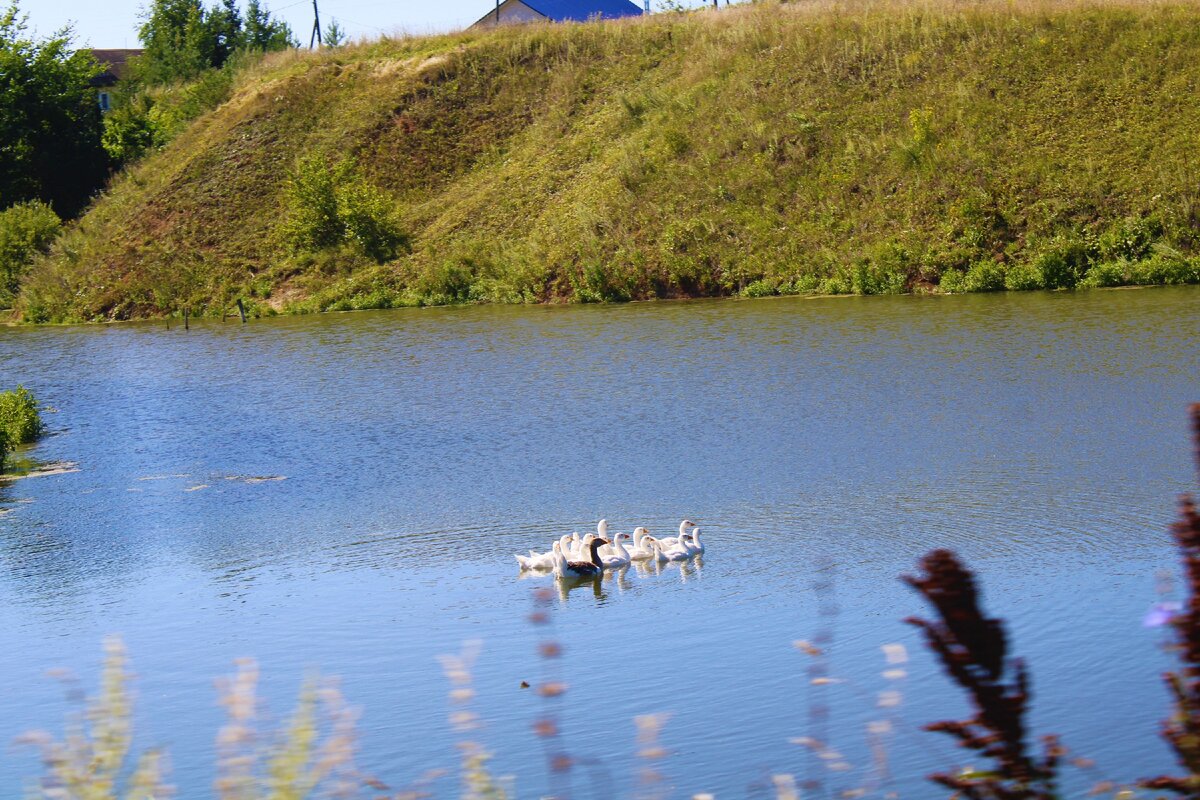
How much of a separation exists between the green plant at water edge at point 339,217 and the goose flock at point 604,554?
3431cm

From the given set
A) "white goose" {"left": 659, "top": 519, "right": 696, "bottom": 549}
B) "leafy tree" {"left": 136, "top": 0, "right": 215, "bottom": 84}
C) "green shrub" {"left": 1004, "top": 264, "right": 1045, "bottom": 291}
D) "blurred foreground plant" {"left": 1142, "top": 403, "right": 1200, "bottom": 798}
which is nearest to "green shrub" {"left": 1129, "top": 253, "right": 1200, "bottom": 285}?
"green shrub" {"left": 1004, "top": 264, "right": 1045, "bottom": 291}

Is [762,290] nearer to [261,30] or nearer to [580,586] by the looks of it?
[580,586]

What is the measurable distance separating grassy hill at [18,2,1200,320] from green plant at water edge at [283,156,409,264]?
0.80 feet

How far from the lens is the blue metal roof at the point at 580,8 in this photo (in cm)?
6712

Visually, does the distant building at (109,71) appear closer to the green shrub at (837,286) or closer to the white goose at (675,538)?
the green shrub at (837,286)

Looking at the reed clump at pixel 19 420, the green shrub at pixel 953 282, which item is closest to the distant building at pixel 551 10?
the green shrub at pixel 953 282

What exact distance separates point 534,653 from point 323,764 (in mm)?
6299

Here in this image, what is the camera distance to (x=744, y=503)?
1382cm

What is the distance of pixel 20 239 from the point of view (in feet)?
171

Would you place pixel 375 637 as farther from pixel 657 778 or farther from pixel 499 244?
pixel 499 244

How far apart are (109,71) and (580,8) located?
47.5 meters

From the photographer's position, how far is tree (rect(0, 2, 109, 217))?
5747 centimetres

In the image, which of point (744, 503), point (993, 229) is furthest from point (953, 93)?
point (744, 503)

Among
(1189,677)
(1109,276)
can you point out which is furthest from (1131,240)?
(1189,677)
